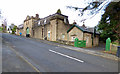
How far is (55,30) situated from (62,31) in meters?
2.39

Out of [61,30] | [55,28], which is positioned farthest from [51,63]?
[61,30]

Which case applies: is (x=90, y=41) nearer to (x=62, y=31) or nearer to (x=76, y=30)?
(x=76, y=30)

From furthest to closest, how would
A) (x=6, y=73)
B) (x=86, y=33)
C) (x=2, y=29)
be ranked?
(x=2, y=29) < (x=86, y=33) < (x=6, y=73)

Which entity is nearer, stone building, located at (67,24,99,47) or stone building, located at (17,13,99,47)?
A: stone building, located at (67,24,99,47)

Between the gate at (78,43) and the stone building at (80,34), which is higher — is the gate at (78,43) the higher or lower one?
the lower one

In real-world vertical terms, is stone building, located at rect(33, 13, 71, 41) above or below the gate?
above

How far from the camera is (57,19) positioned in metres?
20.0

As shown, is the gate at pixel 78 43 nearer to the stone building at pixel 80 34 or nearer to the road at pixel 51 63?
the stone building at pixel 80 34

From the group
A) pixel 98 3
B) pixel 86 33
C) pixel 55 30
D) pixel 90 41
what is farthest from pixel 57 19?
pixel 98 3

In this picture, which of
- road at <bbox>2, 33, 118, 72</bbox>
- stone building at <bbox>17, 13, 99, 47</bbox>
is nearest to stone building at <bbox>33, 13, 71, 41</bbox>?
stone building at <bbox>17, 13, 99, 47</bbox>

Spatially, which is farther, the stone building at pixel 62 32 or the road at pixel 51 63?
the stone building at pixel 62 32

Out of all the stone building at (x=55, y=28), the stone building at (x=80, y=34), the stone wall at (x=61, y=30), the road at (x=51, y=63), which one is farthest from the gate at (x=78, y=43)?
Answer: the road at (x=51, y=63)

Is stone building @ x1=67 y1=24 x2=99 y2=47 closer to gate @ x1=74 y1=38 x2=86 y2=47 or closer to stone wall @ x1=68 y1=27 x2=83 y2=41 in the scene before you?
stone wall @ x1=68 y1=27 x2=83 y2=41

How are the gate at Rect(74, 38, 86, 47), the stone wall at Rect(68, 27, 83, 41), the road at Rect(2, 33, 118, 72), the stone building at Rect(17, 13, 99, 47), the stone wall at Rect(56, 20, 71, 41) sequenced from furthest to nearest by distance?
the stone wall at Rect(56, 20, 71, 41), the stone building at Rect(17, 13, 99, 47), the stone wall at Rect(68, 27, 83, 41), the gate at Rect(74, 38, 86, 47), the road at Rect(2, 33, 118, 72)
